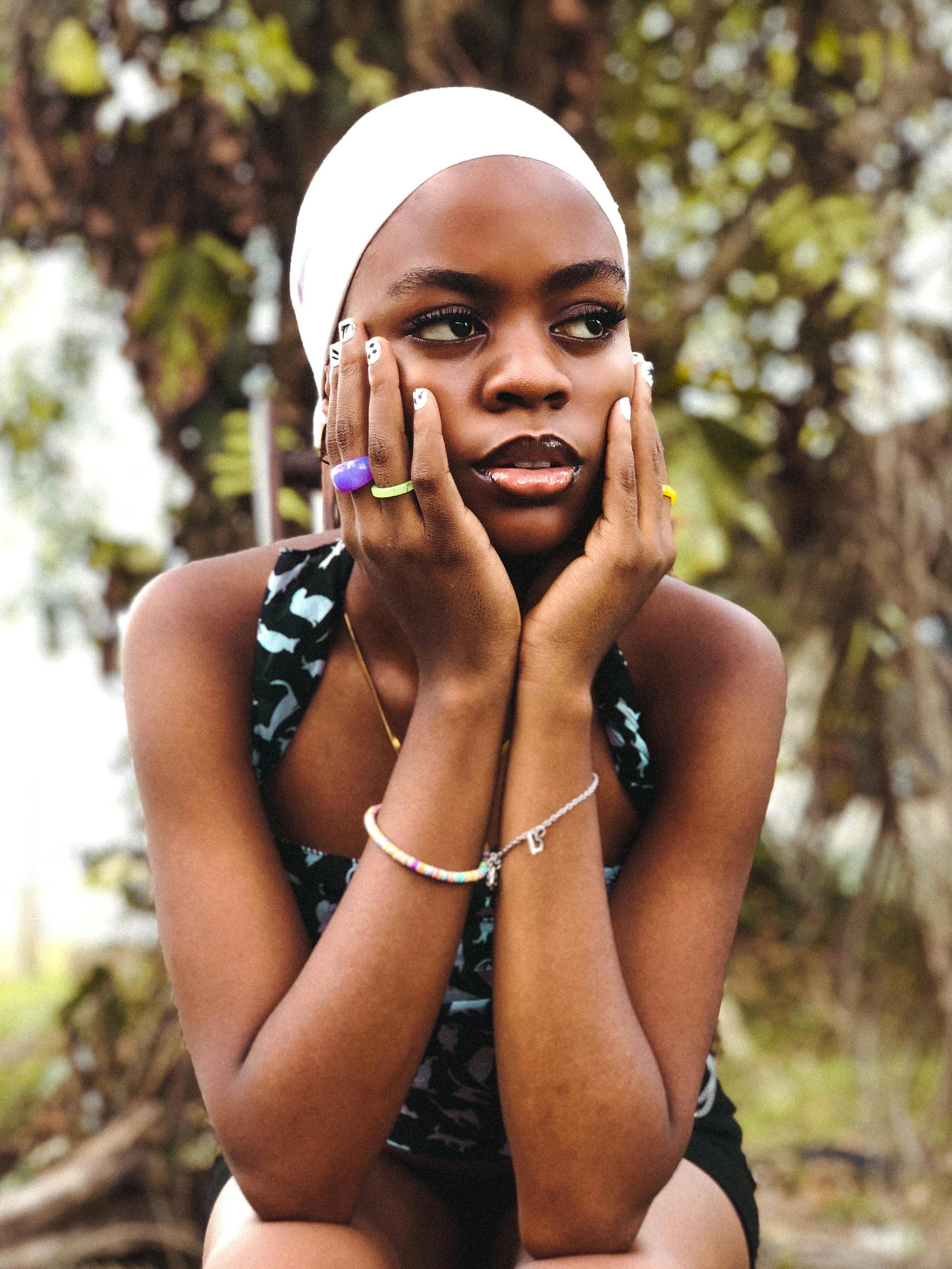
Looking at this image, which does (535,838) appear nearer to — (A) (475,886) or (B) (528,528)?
(A) (475,886)

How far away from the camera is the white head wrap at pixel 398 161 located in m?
1.54

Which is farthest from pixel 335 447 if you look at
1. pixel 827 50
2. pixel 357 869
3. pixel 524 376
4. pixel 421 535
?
pixel 827 50

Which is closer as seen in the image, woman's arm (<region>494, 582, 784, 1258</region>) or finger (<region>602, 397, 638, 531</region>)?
woman's arm (<region>494, 582, 784, 1258</region>)

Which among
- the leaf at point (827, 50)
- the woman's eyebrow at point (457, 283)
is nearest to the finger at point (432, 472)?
the woman's eyebrow at point (457, 283)

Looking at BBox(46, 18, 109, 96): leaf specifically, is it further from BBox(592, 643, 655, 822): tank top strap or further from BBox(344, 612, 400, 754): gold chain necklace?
BBox(592, 643, 655, 822): tank top strap

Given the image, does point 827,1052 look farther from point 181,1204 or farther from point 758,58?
point 758,58

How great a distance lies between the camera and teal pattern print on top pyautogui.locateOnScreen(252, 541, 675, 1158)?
1702 millimetres

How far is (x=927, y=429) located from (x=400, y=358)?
277 centimetres

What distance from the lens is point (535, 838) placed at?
4.89ft

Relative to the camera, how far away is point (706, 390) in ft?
11.0

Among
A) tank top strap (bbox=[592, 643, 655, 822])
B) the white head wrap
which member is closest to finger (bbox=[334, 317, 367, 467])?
the white head wrap

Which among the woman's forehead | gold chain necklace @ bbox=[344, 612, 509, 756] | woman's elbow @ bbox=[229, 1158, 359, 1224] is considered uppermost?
the woman's forehead

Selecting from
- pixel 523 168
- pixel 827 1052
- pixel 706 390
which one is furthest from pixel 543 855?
pixel 827 1052

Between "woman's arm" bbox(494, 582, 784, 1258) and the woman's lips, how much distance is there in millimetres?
206
